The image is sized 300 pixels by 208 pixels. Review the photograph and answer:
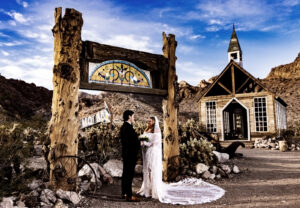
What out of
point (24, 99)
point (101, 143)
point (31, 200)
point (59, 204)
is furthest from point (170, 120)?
point (24, 99)

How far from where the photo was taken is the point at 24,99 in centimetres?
4556

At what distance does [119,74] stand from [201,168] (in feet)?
12.6

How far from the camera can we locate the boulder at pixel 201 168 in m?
7.34

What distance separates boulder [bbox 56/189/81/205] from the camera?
179 inches

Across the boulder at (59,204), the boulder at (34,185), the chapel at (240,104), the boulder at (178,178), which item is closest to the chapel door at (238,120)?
the chapel at (240,104)

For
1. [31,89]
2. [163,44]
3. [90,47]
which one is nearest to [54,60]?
[90,47]

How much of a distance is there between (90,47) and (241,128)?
19.8 meters

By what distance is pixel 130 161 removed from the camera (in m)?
5.08

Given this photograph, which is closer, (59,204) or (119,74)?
(59,204)

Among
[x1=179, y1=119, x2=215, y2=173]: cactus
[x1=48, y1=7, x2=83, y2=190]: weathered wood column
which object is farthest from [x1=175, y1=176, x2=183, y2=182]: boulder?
[x1=48, y1=7, x2=83, y2=190]: weathered wood column

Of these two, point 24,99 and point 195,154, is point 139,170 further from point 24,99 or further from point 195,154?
point 24,99

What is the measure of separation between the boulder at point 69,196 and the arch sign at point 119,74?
243cm

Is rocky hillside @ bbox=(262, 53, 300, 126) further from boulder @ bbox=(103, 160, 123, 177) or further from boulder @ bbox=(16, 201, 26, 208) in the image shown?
boulder @ bbox=(16, 201, 26, 208)

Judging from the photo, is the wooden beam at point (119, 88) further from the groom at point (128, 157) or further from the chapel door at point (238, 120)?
the chapel door at point (238, 120)
